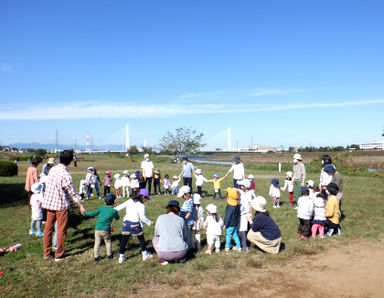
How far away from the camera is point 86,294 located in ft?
15.3

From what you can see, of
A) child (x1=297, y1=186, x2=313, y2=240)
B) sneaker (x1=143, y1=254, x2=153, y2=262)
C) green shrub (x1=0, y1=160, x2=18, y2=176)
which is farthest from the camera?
green shrub (x1=0, y1=160, x2=18, y2=176)

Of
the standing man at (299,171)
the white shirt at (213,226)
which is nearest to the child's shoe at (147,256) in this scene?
the white shirt at (213,226)

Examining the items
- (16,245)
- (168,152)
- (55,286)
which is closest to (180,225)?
(55,286)

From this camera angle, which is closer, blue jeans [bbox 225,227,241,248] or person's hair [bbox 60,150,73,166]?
person's hair [bbox 60,150,73,166]

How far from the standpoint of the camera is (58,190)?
5.81 metres

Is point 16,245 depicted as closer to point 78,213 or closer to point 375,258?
point 78,213

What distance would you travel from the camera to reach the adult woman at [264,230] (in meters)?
6.41

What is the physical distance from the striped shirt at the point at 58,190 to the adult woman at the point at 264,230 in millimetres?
3800

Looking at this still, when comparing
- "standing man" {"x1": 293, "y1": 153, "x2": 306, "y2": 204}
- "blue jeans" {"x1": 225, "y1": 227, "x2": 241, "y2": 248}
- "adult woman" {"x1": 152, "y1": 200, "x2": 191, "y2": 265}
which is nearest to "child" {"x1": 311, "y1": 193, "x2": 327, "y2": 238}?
"blue jeans" {"x1": 225, "y1": 227, "x2": 241, "y2": 248}

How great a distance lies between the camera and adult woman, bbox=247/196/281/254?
6.41 metres

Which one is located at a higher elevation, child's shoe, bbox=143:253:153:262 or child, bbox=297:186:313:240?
child, bbox=297:186:313:240

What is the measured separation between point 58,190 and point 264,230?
175 inches

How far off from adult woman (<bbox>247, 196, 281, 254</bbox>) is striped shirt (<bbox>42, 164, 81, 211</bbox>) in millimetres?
3800

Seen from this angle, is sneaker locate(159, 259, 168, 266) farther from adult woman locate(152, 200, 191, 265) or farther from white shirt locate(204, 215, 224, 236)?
white shirt locate(204, 215, 224, 236)
